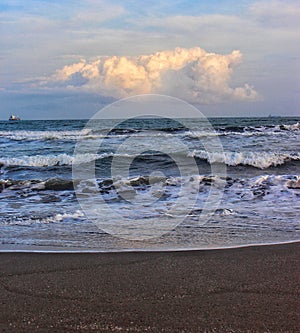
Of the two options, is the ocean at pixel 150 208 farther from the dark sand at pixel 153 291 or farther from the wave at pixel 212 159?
the dark sand at pixel 153 291

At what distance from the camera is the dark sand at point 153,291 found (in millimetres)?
2622

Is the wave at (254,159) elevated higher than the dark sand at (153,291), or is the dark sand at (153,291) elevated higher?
the wave at (254,159)

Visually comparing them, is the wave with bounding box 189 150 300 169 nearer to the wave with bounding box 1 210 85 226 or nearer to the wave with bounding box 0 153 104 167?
Result: the wave with bounding box 0 153 104 167

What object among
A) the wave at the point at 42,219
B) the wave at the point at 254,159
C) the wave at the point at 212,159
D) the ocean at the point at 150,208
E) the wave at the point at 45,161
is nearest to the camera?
the ocean at the point at 150,208

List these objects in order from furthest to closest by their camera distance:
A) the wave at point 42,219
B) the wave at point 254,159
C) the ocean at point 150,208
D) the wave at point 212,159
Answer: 1. the wave at point 212,159
2. the wave at point 254,159
3. the wave at point 42,219
4. the ocean at point 150,208

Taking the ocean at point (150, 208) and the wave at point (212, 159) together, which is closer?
the ocean at point (150, 208)

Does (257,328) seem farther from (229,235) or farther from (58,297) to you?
(229,235)

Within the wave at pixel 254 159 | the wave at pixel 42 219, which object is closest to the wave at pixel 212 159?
the wave at pixel 254 159

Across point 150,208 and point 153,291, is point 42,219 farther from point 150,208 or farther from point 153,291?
point 153,291

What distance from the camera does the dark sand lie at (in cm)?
262

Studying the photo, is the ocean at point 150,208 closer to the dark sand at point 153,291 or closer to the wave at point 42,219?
the wave at point 42,219

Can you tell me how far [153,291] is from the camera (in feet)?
10.3

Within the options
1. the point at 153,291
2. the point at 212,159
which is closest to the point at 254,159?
the point at 212,159

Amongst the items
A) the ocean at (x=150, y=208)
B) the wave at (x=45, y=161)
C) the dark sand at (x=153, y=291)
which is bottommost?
the ocean at (x=150, y=208)
